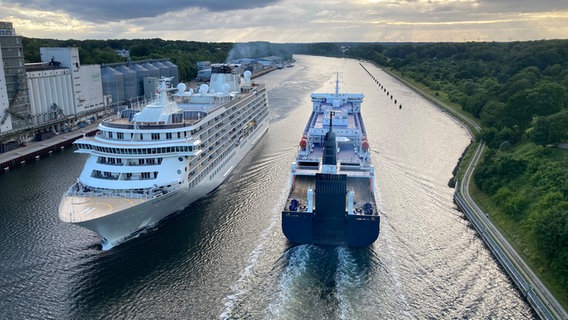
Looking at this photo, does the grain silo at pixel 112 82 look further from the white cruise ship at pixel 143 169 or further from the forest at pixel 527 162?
the white cruise ship at pixel 143 169

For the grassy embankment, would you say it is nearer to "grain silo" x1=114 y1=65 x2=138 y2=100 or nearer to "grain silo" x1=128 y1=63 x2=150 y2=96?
"grain silo" x1=114 y1=65 x2=138 y2=100

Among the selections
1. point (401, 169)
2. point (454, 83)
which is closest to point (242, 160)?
point (401, 169)

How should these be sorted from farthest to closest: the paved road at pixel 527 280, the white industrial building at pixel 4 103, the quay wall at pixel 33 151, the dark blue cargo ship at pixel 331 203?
1. the white industrial building at pixel 4 103
2. the quay wall at pixel 33 151
3. the dark blue cargo ship at pixel 331 203
4. the paved road at pixel 527 280

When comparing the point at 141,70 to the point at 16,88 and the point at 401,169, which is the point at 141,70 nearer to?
the point at 16,88

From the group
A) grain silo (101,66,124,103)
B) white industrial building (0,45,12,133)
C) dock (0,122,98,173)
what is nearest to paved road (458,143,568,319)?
dock (0,122,98,173)

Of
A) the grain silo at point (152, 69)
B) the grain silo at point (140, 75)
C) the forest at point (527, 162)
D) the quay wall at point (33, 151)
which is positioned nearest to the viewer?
the forest at point (527, 162)

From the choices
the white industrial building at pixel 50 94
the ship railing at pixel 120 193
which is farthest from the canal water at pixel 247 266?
the white industrial building at pixel 50 94
